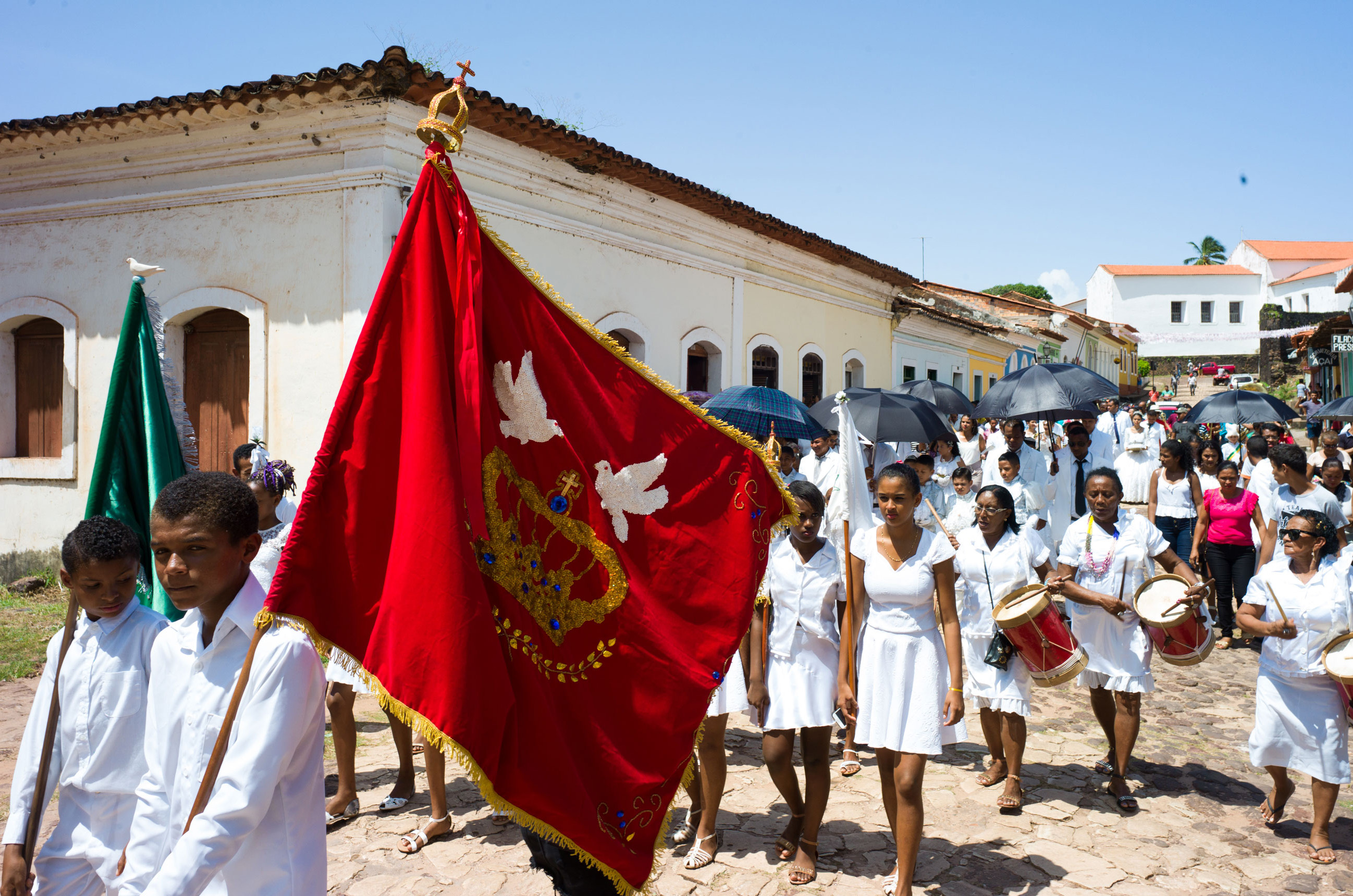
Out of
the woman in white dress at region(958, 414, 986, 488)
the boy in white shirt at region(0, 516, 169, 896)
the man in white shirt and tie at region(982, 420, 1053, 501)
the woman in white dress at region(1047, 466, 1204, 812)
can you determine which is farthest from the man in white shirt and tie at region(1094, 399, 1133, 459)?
the boy in white shirt at region(0, 516, 169, 896)

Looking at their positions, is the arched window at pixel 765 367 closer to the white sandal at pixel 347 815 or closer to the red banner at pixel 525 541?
the white sandal at pixel 347 815

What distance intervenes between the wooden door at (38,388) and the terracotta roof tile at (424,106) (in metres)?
2.12

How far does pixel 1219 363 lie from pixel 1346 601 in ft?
198

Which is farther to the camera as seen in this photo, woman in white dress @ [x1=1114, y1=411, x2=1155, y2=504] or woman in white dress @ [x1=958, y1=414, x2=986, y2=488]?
woman in white dress @ [x1=958, y1=414, x2=986, y2=488]

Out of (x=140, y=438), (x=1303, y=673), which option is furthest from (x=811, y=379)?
(x=140, y=438)

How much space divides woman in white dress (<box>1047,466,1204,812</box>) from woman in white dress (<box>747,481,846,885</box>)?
157cm

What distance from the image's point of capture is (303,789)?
86.6 inches

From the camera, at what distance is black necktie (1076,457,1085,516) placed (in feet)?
29.5

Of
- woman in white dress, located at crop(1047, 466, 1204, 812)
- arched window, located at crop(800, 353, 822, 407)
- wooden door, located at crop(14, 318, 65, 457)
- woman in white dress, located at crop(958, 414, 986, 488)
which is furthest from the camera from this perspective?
arched window, located at crop(800, 353, 822, 407)

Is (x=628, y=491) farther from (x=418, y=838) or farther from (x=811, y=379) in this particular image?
(x=811, y=379)

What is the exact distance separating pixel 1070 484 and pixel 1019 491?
1343 millimetres

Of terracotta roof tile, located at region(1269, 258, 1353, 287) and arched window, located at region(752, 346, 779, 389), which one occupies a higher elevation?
terracotta roof tile, located at region(1269, 258, 1353, 287)

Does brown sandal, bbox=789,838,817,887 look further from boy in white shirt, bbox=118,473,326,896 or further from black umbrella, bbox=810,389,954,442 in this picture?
black umbrella, bbox=810,389,954,442

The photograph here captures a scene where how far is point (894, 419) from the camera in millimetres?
8766
